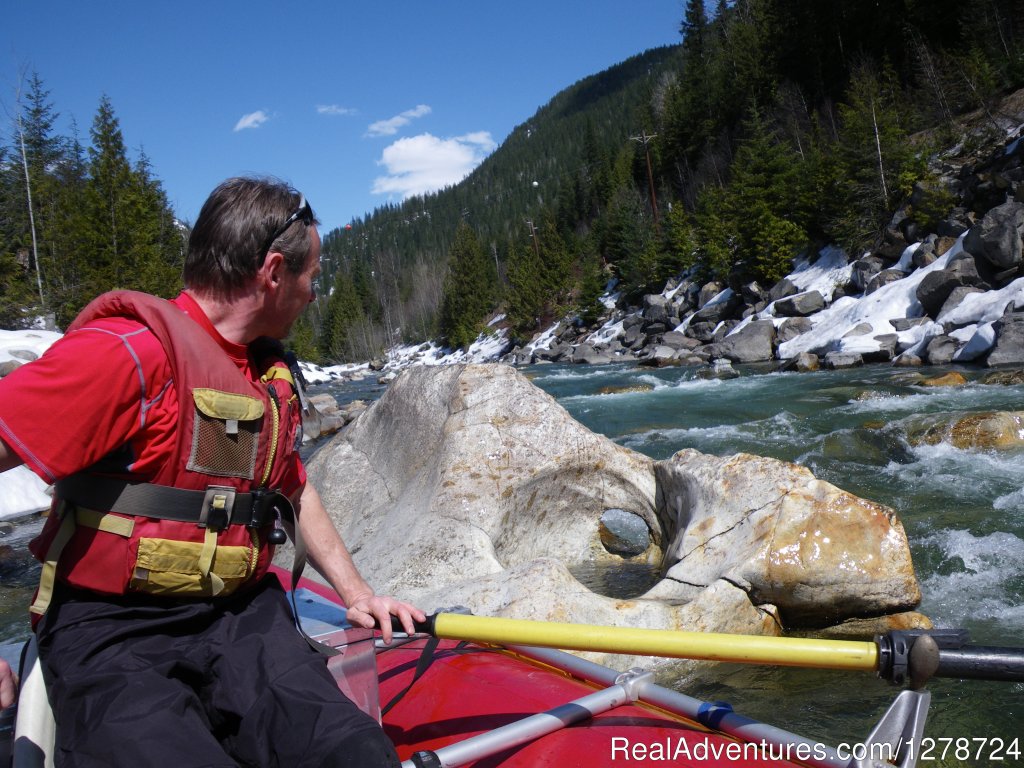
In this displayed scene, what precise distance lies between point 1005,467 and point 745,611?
525 cm

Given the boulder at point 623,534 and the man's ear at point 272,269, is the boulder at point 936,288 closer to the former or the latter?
the boulder at point 623,534

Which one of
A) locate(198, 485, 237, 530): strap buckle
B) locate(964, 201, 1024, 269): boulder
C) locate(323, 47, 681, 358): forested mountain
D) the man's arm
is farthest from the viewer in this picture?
locate(323, 47, 681, 358): forested mountain

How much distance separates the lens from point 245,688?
64.6 inches

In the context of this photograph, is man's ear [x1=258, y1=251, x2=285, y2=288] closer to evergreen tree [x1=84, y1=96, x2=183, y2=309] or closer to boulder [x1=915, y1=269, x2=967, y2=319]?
boulder [x1=915, y1=269, x2=967, y2=319]

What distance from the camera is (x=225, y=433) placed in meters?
1.73

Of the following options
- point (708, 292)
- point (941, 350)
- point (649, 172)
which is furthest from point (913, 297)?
point (649, 172)

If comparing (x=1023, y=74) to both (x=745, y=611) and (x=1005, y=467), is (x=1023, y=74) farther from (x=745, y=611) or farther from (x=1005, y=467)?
(x=745, y=611)

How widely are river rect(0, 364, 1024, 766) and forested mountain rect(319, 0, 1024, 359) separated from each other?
1338cm

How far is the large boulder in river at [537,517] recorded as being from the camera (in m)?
3.82

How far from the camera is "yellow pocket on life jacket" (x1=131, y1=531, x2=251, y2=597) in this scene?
157cm

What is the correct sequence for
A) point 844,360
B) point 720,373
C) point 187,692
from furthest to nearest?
point 720,373 < point 844,360 < point 187,692

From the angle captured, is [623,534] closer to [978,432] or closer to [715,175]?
[978,432]

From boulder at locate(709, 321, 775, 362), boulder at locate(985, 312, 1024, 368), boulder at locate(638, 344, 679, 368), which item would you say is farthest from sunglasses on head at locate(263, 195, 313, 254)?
boulder at locate(638, 344, 679, 368)

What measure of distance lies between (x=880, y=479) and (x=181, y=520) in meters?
7.47
